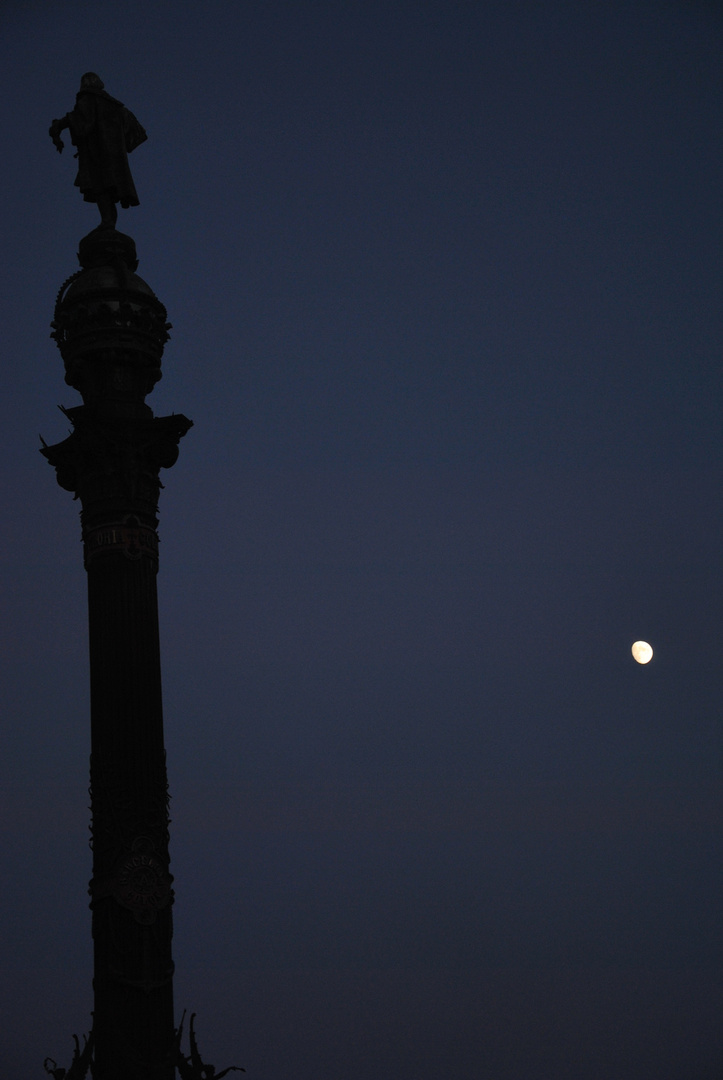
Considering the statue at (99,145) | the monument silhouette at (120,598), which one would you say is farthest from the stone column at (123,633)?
the statue at (99,145)

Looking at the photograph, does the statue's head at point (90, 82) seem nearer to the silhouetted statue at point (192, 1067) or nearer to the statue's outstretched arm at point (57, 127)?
the statue's outstretched arm at point (57, 127)

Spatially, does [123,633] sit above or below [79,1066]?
above

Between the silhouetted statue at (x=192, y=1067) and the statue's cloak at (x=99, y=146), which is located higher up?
the statue's cloak at (x=99, y=146)

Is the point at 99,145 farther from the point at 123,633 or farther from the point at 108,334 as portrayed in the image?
the point at 123,633

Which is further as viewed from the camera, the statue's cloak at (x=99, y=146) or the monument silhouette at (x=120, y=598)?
the statue's cloak at (x=99, y=146)

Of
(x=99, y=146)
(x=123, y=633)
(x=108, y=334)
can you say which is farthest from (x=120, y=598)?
(x=99, y=146)

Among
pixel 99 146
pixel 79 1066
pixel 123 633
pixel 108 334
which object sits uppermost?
pixel 99 146

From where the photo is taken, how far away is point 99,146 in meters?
37.9

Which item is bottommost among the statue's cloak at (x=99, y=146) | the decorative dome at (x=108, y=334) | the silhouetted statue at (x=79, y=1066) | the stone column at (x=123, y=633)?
the silhouetted statue at (x=79, y=1066)

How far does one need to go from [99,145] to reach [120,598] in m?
13.9

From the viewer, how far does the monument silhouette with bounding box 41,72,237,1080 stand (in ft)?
101

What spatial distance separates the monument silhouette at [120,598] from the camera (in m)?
30.8

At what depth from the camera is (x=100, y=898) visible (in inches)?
1245

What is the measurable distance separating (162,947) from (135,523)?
10.9 metres
